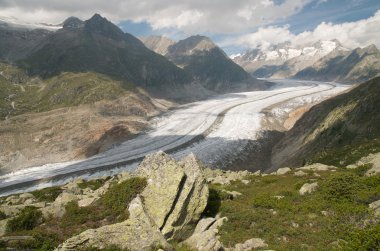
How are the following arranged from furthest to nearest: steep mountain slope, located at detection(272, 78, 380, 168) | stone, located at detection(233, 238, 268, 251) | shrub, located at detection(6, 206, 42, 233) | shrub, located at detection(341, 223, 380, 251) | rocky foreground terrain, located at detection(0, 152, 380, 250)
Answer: steep mountain slope, located at detection(272, 78, 380, 168)
shrub, located at detection(6, 206, 42, 233)
stone, located at detection(233, 238, 268, 251)
rocky foreground terrain, located at detection(0, 152, 380, 250)
shrub, located at detection(341, 223, 380, 251)

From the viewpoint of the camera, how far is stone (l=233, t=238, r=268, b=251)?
17656 mm

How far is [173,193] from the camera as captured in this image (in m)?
20.1

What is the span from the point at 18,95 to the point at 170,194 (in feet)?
582

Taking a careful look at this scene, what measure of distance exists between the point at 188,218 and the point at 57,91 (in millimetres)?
161423

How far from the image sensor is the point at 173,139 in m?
102

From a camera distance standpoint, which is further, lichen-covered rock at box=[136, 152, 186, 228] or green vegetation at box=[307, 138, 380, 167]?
green vegetation at box=[307, 138, 380, 167]

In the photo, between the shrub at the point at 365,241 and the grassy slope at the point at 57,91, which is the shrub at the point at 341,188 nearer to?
the shrub at the point at 365,241

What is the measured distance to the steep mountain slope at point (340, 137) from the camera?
145 feet

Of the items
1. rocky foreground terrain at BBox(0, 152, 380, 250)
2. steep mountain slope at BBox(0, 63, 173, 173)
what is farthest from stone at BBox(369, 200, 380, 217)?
steep mountain slope at BBox(0, 63, 173, 173)

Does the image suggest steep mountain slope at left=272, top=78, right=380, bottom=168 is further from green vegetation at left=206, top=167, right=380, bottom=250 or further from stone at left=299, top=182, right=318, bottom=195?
green vegetation at left=206, top=167, right=380, bottom=250

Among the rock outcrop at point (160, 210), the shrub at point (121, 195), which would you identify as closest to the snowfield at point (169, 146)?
the rock outcrop at point (160, 210)

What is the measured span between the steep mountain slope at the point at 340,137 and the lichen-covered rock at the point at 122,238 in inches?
1240

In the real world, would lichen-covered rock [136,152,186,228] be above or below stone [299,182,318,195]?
above

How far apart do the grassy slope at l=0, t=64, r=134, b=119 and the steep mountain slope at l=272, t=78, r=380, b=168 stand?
92.8 meters
